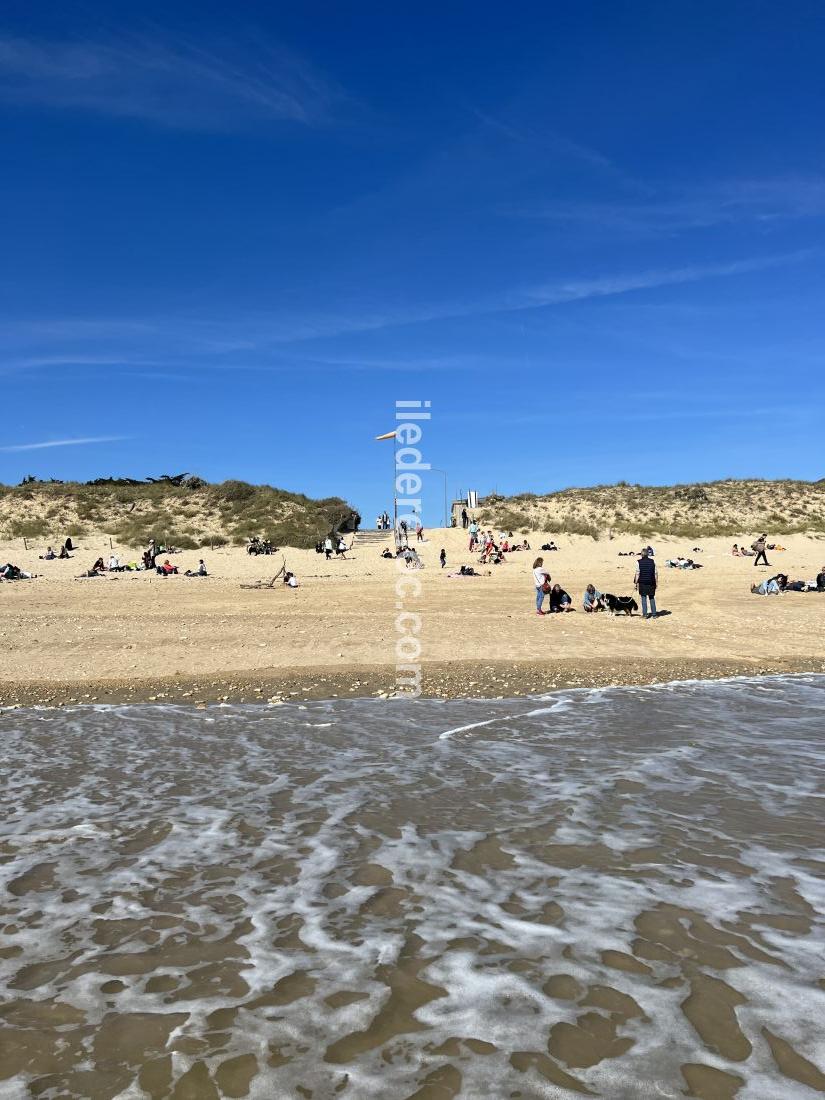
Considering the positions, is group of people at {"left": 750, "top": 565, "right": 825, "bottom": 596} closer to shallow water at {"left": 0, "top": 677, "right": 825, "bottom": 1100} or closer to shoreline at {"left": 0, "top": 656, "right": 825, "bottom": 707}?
shoreline at {"left": 0, "top": 656, "right": 825, "bottom": 707}

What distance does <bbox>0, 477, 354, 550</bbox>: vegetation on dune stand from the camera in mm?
34125

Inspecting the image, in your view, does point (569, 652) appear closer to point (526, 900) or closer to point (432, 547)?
point (526, 900)

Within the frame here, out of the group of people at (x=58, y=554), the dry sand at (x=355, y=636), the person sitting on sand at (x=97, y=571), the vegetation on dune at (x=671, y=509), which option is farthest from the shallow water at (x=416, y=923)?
the vegetation on dune at (x=671, y=509)

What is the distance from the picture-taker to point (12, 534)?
34.3 meters

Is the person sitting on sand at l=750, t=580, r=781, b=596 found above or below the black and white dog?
above

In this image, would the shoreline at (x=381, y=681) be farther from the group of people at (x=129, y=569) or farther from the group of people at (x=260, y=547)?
the group of people at (x=260, y=547)

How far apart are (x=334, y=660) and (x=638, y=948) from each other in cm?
959

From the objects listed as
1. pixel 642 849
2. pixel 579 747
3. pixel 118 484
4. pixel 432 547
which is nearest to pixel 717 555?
pixel 432 547

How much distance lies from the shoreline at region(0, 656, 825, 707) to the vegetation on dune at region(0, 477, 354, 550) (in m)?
22.0

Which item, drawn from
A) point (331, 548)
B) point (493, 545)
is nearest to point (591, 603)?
point (493, 545)

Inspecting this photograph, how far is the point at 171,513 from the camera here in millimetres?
37750

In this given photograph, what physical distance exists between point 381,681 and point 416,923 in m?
7.51

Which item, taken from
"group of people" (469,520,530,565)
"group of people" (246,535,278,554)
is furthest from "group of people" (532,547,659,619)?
"group of people" (246,535,278,554)

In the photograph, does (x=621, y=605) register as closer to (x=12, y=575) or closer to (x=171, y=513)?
(x=12, y=575)
